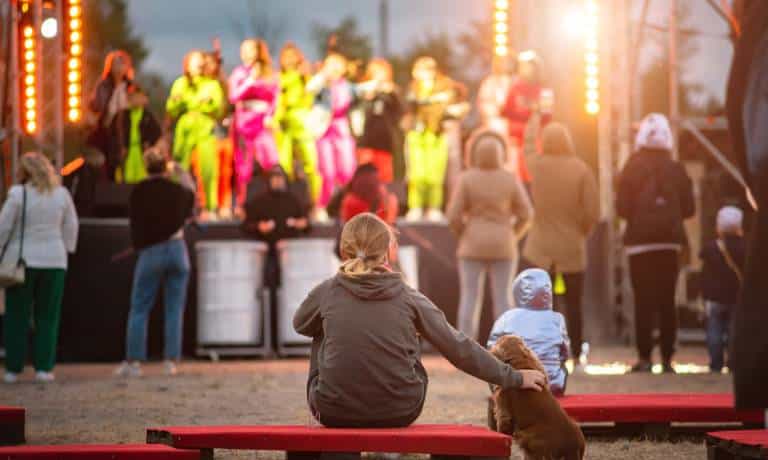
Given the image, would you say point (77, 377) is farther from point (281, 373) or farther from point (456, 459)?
point (456, 459)

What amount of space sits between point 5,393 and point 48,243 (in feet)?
5.91

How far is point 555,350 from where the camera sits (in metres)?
9.67

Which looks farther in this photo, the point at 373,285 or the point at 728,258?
the point at 728,258

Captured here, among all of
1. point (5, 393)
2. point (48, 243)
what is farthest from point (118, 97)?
point (5, 393)

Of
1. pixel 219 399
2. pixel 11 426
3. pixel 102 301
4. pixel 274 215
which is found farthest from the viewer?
pixel 274 215

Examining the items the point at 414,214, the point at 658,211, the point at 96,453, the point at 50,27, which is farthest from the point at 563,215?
the point at 96,453

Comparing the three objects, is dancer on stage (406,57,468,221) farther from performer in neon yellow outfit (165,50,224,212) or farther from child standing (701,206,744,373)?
child standing (701,206,744,373)

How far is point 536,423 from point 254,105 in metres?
12.4

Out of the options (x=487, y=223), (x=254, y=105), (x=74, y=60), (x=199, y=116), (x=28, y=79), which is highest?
(x=74, y=60)

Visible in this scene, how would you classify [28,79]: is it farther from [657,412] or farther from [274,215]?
[657,412]

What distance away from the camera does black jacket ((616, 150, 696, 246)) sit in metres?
14.9

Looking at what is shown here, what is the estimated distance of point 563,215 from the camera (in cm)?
1573

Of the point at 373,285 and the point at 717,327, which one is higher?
the point at 373,285

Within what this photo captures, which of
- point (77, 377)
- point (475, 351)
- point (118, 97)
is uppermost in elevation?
point (118, 97)
